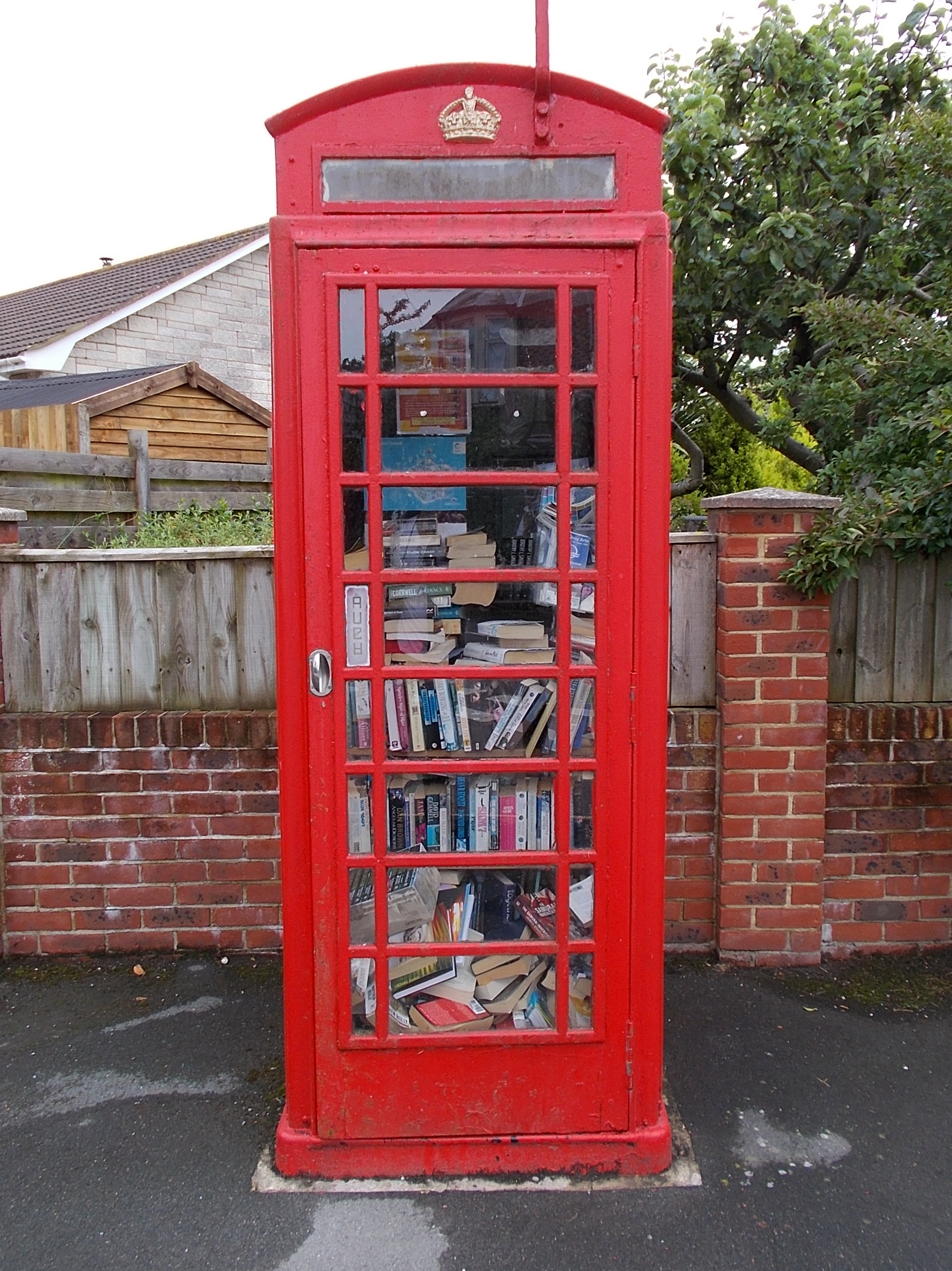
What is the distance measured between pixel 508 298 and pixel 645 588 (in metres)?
0.81

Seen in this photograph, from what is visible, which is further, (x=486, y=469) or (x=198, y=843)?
(x=198, y=843)

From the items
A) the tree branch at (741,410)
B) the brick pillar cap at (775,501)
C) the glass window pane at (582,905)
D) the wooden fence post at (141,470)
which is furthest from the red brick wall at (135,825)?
the tree branch at (741,410)

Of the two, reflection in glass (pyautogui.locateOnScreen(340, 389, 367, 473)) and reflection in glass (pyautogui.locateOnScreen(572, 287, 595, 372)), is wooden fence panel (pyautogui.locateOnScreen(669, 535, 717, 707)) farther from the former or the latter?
reflection in glass (pyautogui.locateOnScreen(340, 389, 367, 473))

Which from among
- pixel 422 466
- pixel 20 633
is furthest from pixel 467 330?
pixel 20 633

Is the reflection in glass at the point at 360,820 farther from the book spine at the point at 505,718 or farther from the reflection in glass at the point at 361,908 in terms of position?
the book spine at the point at 505,718

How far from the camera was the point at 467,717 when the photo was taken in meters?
2.48

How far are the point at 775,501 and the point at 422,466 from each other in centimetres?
163

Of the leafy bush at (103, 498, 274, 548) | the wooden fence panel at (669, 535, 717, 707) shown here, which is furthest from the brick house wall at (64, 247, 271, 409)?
the wooden fence panel at (669, 535, 717, 707)

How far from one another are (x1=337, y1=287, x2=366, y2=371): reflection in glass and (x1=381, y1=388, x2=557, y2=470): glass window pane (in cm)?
11

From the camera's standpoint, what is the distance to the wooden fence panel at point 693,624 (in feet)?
11.8

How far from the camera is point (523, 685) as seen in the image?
246 cm

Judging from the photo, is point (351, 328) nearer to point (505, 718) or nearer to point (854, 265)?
point (505, 718)

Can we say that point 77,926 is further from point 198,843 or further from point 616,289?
point 616,289

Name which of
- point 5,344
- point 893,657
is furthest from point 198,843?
point 5,344
